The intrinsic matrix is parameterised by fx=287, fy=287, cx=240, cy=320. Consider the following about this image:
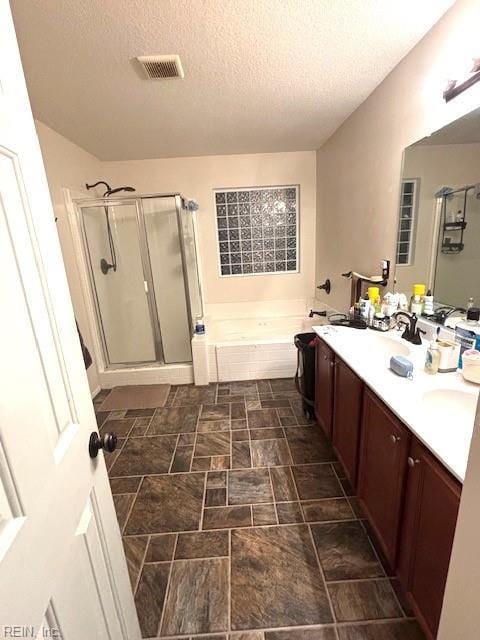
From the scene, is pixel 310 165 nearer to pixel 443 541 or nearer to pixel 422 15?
pixel 422 15

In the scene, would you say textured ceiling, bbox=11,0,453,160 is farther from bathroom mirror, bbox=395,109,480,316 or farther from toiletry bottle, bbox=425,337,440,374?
toiletry bottle, bbox=425,337,440,374

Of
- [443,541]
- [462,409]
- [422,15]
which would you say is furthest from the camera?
[422,15]

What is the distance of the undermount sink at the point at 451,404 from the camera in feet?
3.85

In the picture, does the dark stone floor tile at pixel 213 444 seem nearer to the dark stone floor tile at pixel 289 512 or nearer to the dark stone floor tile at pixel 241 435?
the dark stone floor tile at pixel 241 435

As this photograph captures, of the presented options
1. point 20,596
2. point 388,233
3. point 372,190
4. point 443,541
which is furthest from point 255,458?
point 372,190

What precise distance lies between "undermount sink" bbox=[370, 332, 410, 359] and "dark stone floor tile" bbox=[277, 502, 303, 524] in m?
1.04

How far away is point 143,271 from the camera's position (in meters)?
3.45

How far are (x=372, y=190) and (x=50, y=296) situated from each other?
2468 mm

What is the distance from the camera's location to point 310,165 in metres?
3.69

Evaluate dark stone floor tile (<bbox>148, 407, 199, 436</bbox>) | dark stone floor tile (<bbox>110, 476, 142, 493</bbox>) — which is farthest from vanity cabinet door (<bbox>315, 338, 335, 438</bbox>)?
dark stone floor tile (<bbox>110, 476, 142, 493</bbox>)

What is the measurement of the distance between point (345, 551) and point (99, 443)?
1384mm

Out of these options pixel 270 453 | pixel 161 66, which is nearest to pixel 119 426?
pixel 270 453

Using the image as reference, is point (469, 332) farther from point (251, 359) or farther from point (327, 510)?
point (251, 359)

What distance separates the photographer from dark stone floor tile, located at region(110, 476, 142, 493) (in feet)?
6.22
